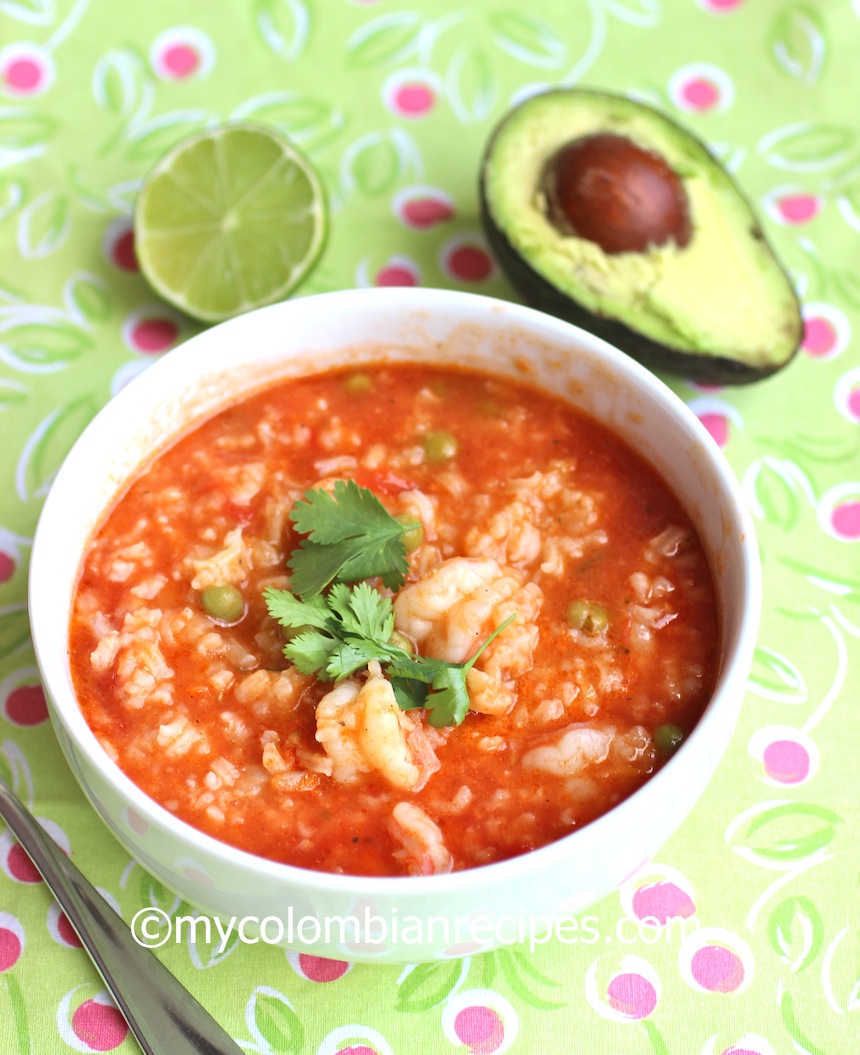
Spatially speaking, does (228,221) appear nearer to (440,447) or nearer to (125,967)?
(440,447)

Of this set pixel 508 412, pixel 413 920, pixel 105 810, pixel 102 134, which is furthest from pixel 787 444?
pixel 102 134

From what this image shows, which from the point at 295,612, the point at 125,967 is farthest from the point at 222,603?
the point at 125,967

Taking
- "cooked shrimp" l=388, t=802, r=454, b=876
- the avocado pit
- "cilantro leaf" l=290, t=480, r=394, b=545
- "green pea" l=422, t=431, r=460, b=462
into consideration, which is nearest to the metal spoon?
"cooked shrimp" l=388, t=802, r=454, b=876

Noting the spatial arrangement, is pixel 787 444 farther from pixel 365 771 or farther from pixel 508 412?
pixel 365 771

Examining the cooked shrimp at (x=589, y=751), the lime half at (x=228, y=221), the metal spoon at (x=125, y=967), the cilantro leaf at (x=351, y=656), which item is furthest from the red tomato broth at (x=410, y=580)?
the lime half at (x=228, y=221)

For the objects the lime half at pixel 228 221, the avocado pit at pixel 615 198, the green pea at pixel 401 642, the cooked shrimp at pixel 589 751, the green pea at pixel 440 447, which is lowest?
the cooked shrimp at pixel 589 751

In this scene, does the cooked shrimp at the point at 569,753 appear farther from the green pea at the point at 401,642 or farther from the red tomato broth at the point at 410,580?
the green pea at the point at 401,642
